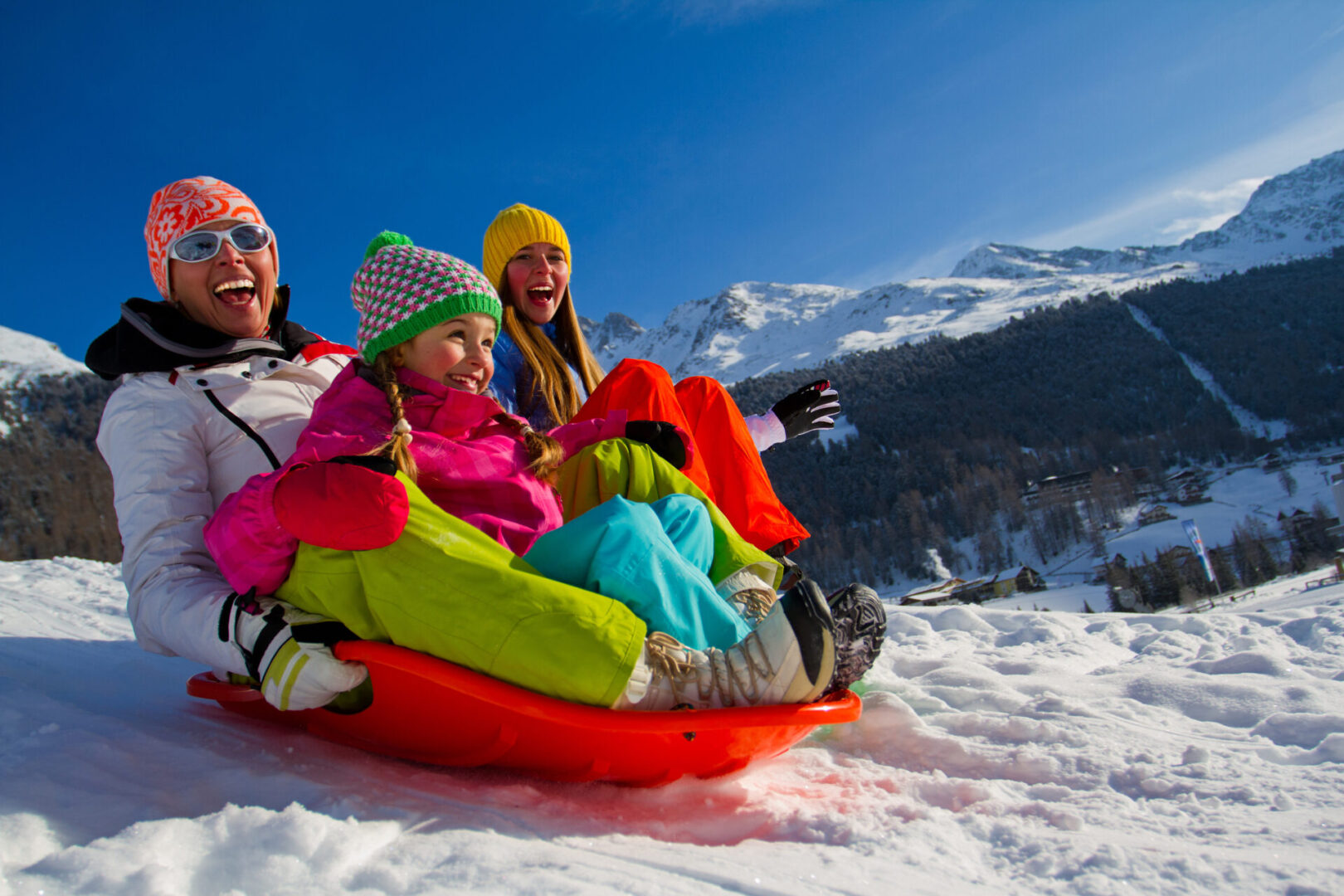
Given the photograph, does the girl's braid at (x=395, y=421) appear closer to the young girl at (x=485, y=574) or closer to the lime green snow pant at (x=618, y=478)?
the young girl at (x=485, y=574)

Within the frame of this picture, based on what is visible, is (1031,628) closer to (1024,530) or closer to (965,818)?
(965,818)

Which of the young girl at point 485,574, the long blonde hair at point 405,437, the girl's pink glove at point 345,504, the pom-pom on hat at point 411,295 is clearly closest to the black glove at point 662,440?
the long blonde hair at point 405,437

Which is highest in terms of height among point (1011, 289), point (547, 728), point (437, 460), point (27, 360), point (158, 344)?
point (27, 360)

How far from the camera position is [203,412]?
1832mm

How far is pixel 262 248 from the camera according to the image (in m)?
2.10

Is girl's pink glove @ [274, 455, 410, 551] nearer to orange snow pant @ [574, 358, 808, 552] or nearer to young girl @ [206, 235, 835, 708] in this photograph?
young girl @ [206, 235, 835, 708]

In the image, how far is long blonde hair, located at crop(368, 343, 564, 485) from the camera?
153cm

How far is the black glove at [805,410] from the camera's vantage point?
9.76 ft

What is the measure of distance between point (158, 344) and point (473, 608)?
1.24 metres

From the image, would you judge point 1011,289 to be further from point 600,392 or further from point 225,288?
point 225,288

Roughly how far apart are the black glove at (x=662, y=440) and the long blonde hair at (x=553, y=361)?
2.48ft

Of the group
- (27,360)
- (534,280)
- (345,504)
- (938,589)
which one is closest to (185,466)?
(345,504)

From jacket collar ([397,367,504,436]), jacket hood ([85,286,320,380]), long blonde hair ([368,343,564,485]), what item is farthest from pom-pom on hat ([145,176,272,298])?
jacket collar ([397,367,504,436])

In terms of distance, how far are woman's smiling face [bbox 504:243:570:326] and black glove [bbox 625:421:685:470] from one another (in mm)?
1199
